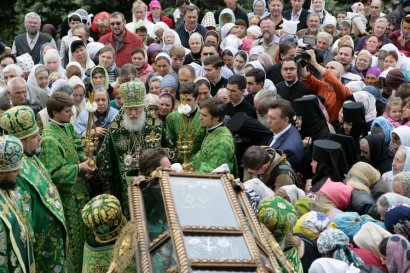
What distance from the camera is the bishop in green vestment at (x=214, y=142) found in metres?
8.65

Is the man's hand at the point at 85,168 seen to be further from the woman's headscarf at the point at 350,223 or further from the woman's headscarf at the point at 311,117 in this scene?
the woman's headscarf at the point at 311,117

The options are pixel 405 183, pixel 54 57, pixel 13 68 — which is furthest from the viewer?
pixel 54 57

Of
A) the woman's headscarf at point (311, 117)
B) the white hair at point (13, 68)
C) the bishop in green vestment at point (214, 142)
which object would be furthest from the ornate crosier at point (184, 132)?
the white hair at point (13, 68)

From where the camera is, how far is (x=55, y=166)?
324 inches

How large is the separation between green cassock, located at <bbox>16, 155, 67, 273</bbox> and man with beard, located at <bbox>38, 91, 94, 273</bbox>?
0.82 meters

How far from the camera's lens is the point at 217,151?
867 cm

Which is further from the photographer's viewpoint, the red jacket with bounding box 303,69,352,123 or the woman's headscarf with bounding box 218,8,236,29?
the woman's headscarf with bounding box 218,8,236,29

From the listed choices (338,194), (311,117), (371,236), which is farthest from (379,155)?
(371,236)

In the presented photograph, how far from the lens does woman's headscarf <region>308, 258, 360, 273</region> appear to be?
20.0 feet

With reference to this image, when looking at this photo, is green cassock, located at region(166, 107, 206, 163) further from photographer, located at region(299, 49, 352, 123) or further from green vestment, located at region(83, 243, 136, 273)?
green vestment, located at region(83, 243, 136, 273)

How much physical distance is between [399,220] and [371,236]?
27 centimetres

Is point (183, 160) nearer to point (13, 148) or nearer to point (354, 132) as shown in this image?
point (354, 132)

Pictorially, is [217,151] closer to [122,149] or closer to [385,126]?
[122,149]

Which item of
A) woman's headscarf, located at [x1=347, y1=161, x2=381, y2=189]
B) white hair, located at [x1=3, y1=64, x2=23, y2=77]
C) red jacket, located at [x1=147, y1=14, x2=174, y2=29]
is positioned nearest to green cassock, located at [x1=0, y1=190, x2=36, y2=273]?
woman's headscarf, located at [x1=347, y1=161, x2=381, y2=189]
